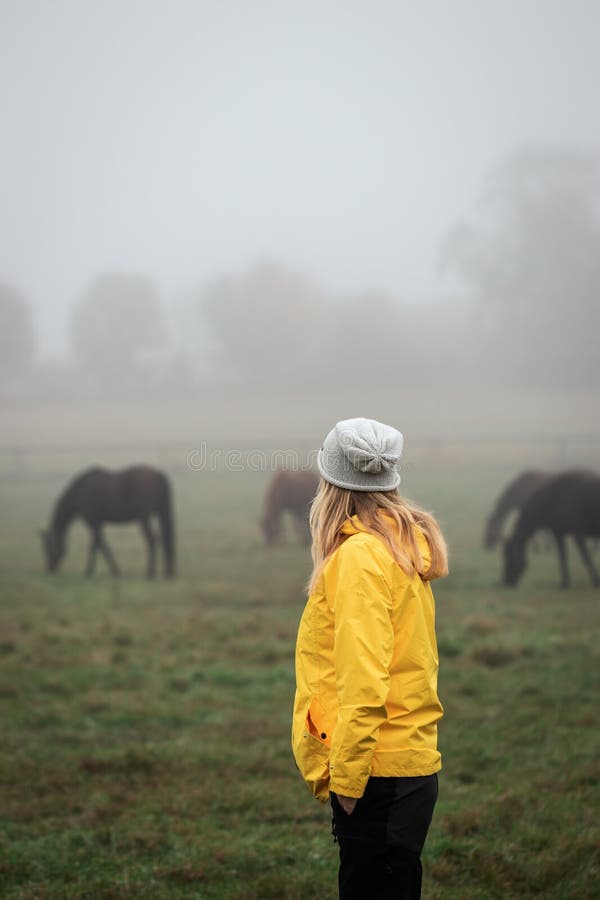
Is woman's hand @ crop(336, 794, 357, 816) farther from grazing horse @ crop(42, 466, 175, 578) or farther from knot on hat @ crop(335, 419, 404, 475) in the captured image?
grazing horse @ crop(42, 466, 175, 578)

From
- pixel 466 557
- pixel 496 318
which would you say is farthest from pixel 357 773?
pixel 496 318

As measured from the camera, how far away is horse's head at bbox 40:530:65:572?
12531 mm

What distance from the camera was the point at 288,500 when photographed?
15.2 meters

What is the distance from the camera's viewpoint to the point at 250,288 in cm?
5412

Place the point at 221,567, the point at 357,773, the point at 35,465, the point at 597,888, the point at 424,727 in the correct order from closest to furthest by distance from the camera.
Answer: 1. the point at 357,773
2. the point at 424,727
3. the point at 597,888
4. the point at 221,567
5. the point at 35,465

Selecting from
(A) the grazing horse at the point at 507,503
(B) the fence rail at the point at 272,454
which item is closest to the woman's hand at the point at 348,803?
(A) the grazing horse at the point at 507,503

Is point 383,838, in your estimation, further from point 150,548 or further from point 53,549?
point 53,549

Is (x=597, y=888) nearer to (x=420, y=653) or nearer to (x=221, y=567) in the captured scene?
(x=420, y=653)

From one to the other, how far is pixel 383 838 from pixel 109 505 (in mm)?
10859

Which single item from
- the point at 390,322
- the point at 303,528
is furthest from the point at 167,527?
the point at 390,322

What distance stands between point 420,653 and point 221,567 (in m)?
10.3

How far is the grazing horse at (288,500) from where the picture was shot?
48.6 ft

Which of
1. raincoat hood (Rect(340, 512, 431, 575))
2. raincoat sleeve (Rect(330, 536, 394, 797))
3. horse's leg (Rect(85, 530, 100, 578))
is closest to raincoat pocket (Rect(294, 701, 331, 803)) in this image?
raincoat sleeve (Rect(330, 536, 394, 797))

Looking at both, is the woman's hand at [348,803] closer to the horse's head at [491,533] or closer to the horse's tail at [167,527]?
the horse's tail at [167,527]
